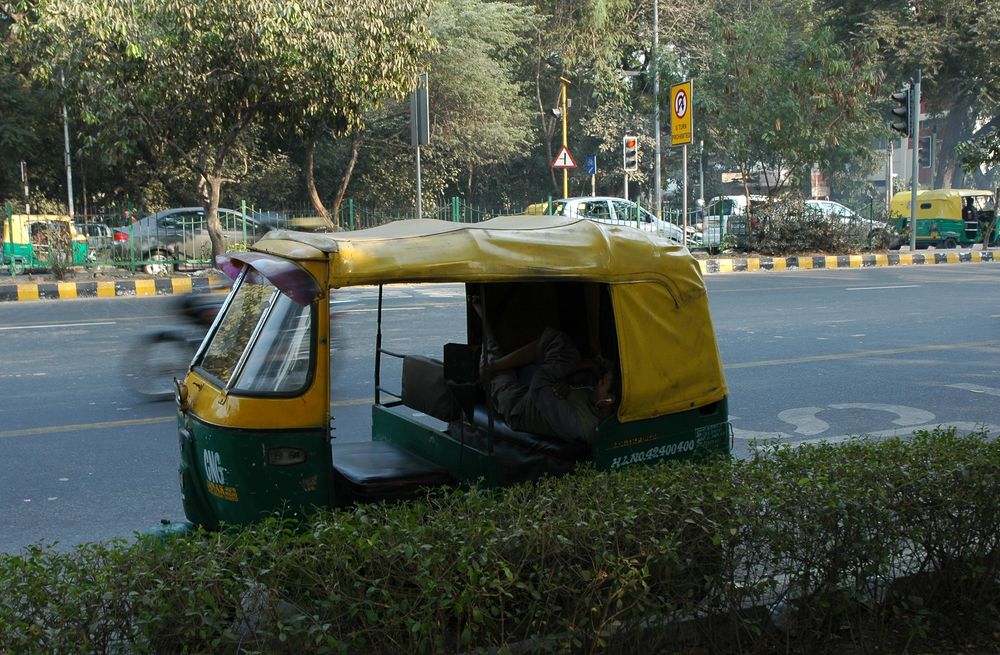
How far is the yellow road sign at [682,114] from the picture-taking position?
1978 centimetres

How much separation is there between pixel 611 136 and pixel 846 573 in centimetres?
3316

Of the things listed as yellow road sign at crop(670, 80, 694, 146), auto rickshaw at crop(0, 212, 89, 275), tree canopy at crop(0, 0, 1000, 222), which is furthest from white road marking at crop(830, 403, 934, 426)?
auto rickshaw at crop(0, 212, 89, 275)

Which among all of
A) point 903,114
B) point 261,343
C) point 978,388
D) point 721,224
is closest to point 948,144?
point 721,224

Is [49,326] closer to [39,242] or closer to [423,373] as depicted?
[39,242]

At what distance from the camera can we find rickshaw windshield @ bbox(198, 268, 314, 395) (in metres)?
3.52

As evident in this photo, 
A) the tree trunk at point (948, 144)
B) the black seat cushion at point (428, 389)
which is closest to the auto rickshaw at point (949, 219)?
the tree trunk at point (948, 144)

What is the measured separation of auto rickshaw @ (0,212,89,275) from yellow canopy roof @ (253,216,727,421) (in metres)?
15.4

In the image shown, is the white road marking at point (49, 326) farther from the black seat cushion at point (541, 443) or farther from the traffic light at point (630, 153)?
the traffic light at point (630, 153)

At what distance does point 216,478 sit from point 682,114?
1779cm

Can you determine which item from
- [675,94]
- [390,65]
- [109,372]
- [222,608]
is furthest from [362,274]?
[675,94]

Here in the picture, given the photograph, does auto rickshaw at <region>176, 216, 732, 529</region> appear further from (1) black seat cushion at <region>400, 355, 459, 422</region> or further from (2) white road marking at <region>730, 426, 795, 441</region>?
(2) white road marking at <region>730, 426, 795, 441</region>

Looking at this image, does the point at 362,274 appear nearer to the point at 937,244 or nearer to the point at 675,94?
the point at 675,94

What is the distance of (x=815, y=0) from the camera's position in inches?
1480

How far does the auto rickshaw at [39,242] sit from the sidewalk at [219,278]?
2.13 feet
